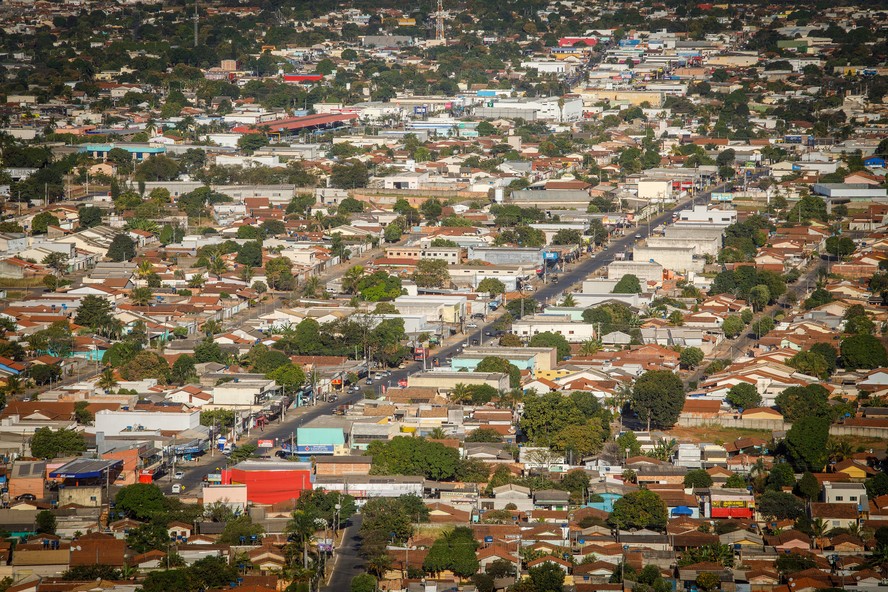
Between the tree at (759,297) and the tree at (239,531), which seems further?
the tree at (759,297)

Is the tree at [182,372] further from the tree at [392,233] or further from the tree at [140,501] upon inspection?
the tree at [392,233]

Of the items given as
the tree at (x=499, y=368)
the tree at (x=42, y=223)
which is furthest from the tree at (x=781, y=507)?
the tree at (x=42, y=223)

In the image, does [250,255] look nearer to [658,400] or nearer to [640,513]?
[658,400]

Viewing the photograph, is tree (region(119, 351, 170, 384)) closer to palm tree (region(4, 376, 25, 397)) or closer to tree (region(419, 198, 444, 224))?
palm tree (region(4, 376, 25, 397))

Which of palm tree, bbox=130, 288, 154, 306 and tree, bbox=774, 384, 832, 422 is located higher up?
tree, bbox=774, 384, 832, 422

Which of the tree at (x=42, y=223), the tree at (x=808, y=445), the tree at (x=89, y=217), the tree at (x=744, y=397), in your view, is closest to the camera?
the tree at (x=808, y=445)

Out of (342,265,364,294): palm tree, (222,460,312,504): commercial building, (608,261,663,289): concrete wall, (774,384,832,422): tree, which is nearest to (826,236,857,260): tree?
(608,261,663,289): concrete wall
